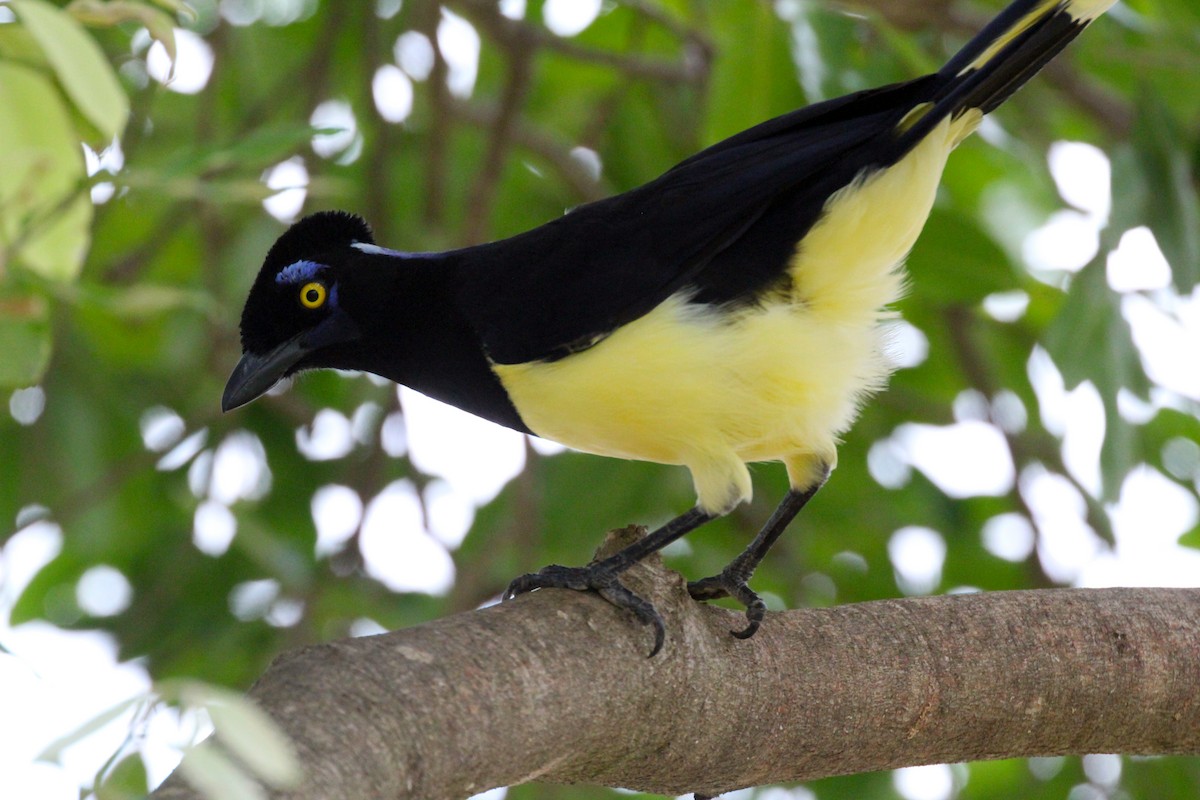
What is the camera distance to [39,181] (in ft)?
4.93

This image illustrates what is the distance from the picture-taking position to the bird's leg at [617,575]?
7.94 ft

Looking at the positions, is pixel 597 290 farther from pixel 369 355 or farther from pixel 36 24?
pixel 36 24

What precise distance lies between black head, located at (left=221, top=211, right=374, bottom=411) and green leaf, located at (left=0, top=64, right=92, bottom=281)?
1.46 m

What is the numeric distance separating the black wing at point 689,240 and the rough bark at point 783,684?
678 millimetres

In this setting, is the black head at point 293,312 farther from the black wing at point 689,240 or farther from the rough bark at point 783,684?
the rough bark at point 783,684

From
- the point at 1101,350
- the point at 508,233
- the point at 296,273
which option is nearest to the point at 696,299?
the point at 296,273

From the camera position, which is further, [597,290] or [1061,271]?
[1061,271]

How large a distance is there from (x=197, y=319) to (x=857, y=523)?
2.36 m

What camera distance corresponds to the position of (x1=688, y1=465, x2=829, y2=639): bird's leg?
307 centimetres

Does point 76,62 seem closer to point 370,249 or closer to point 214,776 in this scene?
point 214,776

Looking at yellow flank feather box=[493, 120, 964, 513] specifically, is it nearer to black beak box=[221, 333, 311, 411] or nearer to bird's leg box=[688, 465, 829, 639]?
bird's leg box=[688, 465, 829, 639]

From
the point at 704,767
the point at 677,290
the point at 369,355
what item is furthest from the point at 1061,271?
the point at 704,767

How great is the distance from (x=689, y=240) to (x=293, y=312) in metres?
0.95

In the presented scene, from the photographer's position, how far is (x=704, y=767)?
95.6 inches
